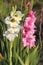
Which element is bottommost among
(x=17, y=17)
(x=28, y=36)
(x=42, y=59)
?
(x=42, y=59)

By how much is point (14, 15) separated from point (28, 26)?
18cm

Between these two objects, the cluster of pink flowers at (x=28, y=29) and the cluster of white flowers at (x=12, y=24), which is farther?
the cluster of pink flowers at (x=28, y=29)

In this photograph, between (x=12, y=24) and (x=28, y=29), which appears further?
(x=28, y=29)

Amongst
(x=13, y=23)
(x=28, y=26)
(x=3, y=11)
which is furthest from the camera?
(x=3, y=11)

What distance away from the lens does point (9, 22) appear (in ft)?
6.77

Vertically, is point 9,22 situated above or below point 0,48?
above

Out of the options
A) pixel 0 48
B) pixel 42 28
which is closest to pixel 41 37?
pixel 42 28

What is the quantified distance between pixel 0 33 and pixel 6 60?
13.9 inches

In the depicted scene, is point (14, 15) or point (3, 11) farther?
point (3, 11)

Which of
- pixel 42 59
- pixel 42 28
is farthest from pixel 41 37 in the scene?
pixel 42 59

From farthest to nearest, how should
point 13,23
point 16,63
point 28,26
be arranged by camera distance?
point 16,63 < point 28,26 < point 13,23

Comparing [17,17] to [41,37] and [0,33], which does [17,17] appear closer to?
[0,33]

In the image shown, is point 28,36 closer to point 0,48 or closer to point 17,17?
point 17,17

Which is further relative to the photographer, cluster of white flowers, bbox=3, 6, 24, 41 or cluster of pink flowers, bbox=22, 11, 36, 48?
cluster of pink flowers, bbox=22, 11, 36, 48
